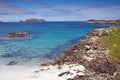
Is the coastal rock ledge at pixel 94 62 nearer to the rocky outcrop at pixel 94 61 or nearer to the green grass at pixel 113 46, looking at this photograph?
the rocky outcrop at pixel 94 61

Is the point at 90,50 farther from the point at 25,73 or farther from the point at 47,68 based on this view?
the point at 25,73

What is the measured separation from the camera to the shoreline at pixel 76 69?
2531 centimetres

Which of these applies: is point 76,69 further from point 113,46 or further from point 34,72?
point 113,46

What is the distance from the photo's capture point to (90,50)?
32.6 metres

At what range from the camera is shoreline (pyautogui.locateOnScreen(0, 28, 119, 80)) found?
25.3 m

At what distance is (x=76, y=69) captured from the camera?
2712 centimetres

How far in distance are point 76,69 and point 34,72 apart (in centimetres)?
424

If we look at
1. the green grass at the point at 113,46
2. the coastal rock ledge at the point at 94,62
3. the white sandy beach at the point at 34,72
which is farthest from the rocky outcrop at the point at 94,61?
the white sandy beach at the point at 34,72

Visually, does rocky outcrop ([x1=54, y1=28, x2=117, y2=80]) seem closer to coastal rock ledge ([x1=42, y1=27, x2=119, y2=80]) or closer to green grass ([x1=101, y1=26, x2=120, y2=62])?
coastal rock ledge ([x1=42, y1=27, x2=119, y2=80])

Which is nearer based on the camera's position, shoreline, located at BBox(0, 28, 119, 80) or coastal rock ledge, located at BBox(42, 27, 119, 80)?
coastal rock ledge, located at BBox(42, 27, 119, 80)

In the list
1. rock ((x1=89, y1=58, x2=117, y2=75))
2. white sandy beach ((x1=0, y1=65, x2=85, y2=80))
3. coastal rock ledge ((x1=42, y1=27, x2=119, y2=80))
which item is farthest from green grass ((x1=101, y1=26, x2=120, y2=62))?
white sandy beach ((x1=0, y1=65, x2=85, y2=80))

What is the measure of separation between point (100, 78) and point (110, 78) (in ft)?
2.82

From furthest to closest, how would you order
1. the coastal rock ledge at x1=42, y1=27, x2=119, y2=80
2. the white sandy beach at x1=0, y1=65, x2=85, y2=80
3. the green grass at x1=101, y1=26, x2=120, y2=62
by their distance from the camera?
1. the green grass at x1=101, y1=26, x2=120, y2=62
2. the white sandy beach at x1=0, y1=65, x2=85, y2=80
3. the coastal rock ledge at x1=42, y1=27, x2=119, y2=80

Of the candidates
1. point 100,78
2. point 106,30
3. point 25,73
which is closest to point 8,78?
point 25,73
